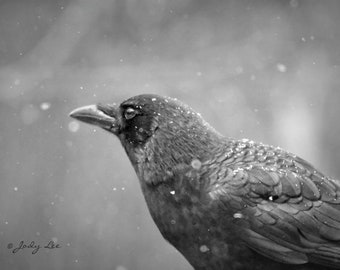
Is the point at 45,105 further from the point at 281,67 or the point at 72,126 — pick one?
the point at 281,67

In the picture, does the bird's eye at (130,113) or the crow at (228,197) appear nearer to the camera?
the crow at (228,197)

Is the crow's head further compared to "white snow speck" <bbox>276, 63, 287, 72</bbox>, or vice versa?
"white snow speck" <bbox>276, 63, 287, 72</bbox>

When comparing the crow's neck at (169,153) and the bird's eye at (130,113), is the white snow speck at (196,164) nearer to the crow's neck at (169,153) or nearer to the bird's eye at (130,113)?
the crow's neck at (169,153)

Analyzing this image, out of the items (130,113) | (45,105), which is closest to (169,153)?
(130,113)

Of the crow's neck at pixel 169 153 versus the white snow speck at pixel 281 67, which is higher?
the white snow speck at pixel 281 67

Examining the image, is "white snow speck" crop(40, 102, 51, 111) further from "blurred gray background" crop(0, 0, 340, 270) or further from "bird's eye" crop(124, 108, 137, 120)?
"bird's eye" crop(124, 108, 137, 120)

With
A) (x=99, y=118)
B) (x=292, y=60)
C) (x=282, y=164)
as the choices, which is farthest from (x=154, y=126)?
(x=292, y=60)

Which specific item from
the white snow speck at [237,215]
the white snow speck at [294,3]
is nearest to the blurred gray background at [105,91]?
the white snow speck at [294,3]

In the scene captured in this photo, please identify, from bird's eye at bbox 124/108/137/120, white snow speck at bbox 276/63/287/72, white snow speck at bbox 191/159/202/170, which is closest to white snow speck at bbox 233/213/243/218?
white snow speck at bbox 191/159/202/170
